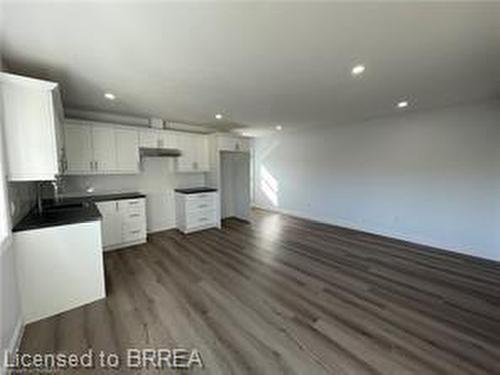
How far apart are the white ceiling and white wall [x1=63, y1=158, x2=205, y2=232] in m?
1.65

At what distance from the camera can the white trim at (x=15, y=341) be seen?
1.61m

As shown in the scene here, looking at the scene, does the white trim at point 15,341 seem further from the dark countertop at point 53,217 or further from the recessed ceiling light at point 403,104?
the recessed ceiling light at point 403,104

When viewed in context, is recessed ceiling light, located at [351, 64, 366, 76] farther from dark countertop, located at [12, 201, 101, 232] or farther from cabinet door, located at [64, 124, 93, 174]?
cabinet door, located at [64, 124, 93, 174]

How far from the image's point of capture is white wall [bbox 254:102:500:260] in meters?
3.77

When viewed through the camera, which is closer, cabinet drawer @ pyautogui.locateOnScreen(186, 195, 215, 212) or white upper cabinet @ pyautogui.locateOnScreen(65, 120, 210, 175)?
white upper cabinet @ pyautogui.locateOnScreen(65, 120, 210, 175)

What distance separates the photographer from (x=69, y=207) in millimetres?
3426

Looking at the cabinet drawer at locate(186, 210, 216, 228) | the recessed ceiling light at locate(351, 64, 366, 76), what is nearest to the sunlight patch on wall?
the cabinet drawer at locate(186, 210, 216, 228)

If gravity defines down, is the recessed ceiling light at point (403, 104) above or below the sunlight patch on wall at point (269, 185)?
above

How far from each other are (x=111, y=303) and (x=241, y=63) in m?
2.98

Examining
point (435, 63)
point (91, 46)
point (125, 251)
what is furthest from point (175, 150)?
point (435, 63)

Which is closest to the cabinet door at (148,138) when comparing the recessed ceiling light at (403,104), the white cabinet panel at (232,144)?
the white cabinet panel at (232,144)

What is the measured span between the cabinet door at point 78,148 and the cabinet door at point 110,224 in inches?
28.3

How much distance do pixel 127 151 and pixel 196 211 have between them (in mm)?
1896

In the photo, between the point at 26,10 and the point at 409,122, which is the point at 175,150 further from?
the point at 409,122
